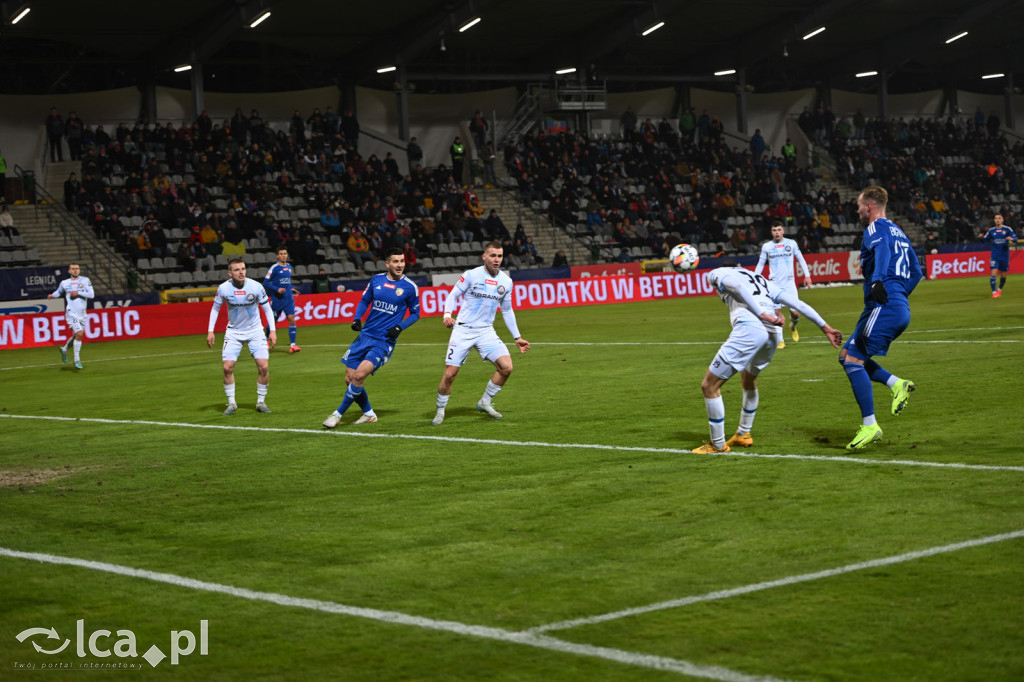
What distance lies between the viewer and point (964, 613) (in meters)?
5.72

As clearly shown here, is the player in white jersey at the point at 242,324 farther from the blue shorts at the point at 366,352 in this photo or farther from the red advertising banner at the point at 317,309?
the red advertising banner at the point at 317,309

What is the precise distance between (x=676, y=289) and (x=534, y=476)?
33284 mm

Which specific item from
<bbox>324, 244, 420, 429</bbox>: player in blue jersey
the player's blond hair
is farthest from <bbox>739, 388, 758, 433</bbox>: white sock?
<bbox>324, 244, 420, 429</bbox>: player in blue jersey

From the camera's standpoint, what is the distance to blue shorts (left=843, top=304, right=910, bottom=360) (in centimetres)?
1057

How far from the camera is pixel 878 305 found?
34.9 ft

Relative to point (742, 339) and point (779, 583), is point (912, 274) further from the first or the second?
point (779, 583)

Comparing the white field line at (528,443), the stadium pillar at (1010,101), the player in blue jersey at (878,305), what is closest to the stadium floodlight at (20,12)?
the white field line at (528,443)

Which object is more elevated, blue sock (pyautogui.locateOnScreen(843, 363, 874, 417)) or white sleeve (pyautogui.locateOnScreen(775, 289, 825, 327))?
white sleeve (pyautogui.locateOnScreen(775, 289, 825, 327))

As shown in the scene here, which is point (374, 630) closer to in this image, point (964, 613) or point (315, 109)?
point (964, 613)

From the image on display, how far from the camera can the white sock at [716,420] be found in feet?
35.3

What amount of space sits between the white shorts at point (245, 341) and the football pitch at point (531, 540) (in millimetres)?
908

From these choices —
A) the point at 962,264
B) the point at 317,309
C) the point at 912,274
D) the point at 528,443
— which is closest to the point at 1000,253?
the point at 962,264

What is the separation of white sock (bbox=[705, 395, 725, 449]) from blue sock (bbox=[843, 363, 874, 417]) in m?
1.20

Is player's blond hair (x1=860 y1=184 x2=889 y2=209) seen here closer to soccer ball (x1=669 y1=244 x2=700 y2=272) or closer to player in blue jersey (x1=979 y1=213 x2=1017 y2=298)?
soccer ball (x1=669 y1=244 x2=700 y2=272)
